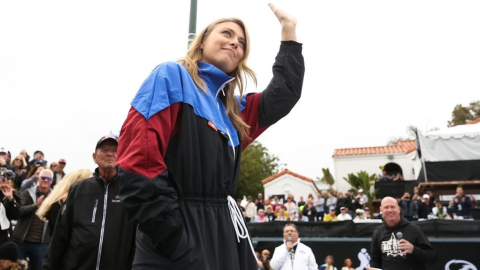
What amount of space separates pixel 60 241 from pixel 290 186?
35334 millimetres

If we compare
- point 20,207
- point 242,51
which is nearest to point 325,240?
point 20,207

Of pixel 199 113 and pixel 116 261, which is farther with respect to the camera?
pixel 116 261

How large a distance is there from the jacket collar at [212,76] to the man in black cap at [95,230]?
173 cm

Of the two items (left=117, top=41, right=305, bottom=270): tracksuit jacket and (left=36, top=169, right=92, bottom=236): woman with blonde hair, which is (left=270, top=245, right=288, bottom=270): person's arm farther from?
(left=117, top=41, right=305, bottom=270): tracksuit jacket

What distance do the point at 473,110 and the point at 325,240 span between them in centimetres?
3871

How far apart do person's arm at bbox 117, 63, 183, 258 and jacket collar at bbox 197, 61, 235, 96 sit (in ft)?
0.79

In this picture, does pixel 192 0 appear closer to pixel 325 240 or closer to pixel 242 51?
pixel 242 51

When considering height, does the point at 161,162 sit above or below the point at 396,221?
above

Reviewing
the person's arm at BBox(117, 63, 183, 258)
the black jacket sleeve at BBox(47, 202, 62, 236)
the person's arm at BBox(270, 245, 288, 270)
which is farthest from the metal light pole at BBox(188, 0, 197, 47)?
the person's arm at BBox(117, 63, 183, 258)

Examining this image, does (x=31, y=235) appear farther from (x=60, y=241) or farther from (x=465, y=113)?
(x=465, y=113)

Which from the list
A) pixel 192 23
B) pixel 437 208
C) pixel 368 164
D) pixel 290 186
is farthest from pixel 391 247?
pixel 368 164

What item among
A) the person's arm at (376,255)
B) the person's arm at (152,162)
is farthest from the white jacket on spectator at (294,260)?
the person's arm at (152,162)

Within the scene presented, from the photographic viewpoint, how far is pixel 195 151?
6.36 feet

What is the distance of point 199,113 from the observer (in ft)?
6.64
